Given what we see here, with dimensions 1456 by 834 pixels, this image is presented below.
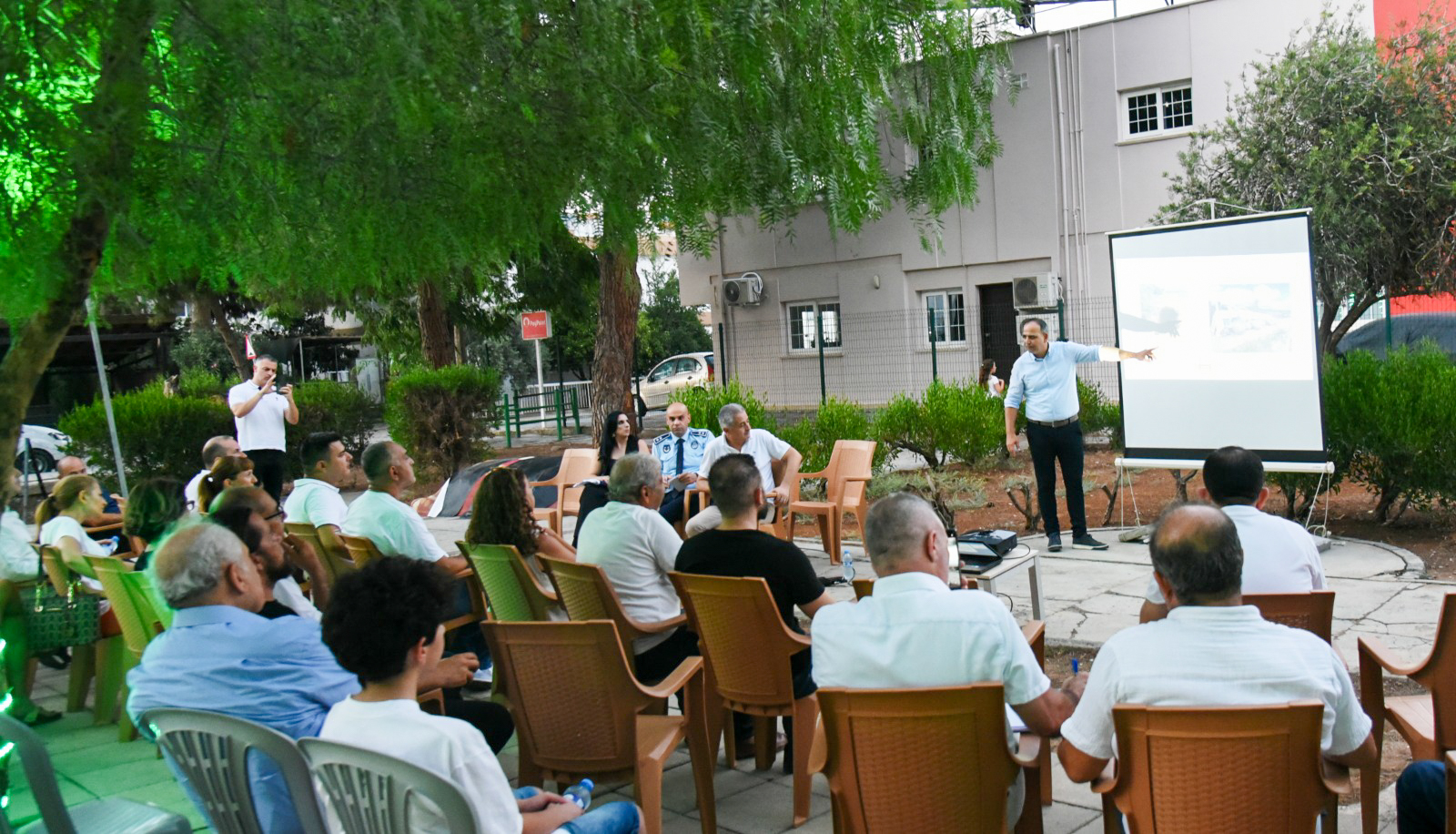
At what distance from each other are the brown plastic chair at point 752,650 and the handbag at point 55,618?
11.1 feet

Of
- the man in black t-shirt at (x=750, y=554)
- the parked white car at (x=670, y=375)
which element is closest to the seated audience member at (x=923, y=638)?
the man in black t-shirt at (x=750, y=554)

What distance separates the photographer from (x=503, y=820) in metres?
2.49

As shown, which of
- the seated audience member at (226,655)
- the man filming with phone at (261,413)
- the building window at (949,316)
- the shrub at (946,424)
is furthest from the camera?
the building window at (949,316)

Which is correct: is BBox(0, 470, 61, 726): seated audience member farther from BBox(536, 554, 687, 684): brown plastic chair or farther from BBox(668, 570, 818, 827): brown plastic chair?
BBox(668, 570, 818, 827): brown plastic chair

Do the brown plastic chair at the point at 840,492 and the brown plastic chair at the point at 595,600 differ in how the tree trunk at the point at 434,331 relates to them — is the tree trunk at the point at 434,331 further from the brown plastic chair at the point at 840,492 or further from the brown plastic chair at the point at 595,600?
the brown plastic chair at the point at 595,600

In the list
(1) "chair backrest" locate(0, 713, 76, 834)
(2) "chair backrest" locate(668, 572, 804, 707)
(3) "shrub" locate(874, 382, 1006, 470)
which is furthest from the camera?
(3) "shrub" locate(874, 382, 1006, 470)

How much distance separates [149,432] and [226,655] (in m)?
12.8

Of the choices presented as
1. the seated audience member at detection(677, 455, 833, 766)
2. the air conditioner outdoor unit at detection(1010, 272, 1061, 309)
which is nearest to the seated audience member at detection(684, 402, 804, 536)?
the seated audience member at detection(677, 455, 833, 766)

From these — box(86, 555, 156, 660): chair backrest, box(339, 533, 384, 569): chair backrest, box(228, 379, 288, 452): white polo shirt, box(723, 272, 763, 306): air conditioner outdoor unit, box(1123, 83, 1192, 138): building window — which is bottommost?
box(86, 555, 156, 660): chair backrest

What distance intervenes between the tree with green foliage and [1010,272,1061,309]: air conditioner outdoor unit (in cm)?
597

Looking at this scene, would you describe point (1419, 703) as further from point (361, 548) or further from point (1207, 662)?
point (361, 548)

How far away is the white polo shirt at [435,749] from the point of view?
7.95 ft

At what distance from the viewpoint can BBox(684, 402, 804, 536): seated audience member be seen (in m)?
7.74

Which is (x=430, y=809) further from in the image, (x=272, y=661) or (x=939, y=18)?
(x=939, y=18)
